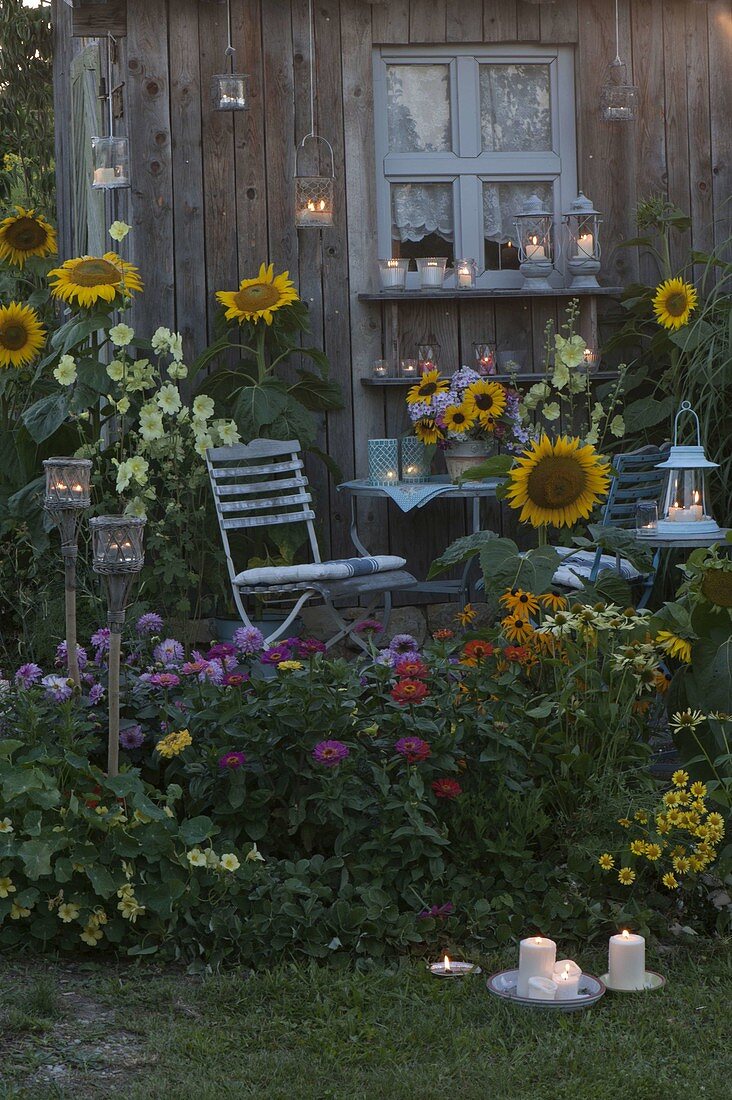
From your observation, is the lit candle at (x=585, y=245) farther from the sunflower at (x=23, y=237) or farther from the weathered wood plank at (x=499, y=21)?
the sunflower at (x=23, y=237)

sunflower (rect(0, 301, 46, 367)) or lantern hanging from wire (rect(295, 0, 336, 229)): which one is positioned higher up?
lantern hanging from wire (rect(295, 0, 336, 229))

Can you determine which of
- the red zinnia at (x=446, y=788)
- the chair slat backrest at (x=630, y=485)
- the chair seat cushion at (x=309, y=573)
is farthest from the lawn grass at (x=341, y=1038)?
the chair slat backrest at (x=630, y=485)

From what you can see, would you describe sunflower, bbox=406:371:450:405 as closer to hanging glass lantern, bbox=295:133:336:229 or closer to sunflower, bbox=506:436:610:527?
hanging glass lantern, bbox=295:133:336:229

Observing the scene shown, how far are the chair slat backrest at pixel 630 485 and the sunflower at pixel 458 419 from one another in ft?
2.05

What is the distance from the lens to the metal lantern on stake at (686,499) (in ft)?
14.7

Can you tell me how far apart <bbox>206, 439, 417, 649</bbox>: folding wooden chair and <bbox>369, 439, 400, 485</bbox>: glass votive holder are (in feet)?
0.99

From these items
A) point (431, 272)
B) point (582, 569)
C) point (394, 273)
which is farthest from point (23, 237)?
point (582, 569)

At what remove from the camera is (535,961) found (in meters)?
2.77

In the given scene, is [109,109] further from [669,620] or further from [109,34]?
[669,620]

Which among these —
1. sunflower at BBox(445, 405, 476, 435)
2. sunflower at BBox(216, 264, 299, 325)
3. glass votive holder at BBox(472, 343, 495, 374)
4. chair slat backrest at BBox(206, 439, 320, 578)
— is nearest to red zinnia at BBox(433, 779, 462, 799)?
chair slat backrest at BBox(206, 439, 320, 578)

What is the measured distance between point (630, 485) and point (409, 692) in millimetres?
2600

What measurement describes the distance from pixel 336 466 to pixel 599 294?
1428 millimetres

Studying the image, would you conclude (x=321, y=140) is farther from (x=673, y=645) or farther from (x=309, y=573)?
(x=673, y=645)

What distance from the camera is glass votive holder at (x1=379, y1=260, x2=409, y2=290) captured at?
6.23 meters
